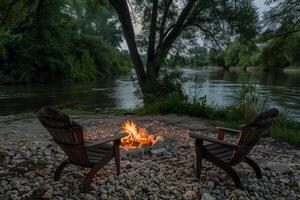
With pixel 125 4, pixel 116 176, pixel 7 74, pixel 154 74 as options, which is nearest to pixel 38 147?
pixel 116 176

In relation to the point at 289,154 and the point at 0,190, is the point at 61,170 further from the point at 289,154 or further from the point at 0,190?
the point at 289,154

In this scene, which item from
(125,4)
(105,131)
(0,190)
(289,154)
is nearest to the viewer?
(0,190)

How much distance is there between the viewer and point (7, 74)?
81.8ft

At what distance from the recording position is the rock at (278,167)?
146 inches

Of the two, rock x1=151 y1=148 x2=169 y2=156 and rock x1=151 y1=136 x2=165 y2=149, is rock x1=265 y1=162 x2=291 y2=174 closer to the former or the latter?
rock x1=151 y1=148 x2=169 y2=156

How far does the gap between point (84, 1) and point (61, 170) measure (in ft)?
31.4

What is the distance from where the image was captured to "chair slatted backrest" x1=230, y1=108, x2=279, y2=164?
3109 mm

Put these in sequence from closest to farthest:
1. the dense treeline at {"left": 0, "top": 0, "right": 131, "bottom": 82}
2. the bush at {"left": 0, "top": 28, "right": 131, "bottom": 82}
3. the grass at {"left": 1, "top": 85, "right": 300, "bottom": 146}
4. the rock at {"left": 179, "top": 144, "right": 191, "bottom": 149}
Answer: the rock at {"left": 179, "top": 144, "right": 191, "bottom": 149}, the grass at {"left": 1, "top": 85, "right": 300, "bottom": 146}, the dense treeline at {"left": 0, "top": 0, "right": 131, "bottom": 82}, the bush at {"left": 0, "top": 28, "right": 131, "bottom": 82}

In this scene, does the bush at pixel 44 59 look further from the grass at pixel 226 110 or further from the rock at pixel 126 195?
the rock at pixel 126 195

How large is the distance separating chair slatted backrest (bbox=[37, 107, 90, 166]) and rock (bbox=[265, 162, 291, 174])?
2397 mm

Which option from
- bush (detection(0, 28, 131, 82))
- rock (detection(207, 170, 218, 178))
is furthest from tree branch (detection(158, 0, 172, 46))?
bush (detection(0, 28, 131, 82))

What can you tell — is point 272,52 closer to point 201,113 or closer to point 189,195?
point 201,113

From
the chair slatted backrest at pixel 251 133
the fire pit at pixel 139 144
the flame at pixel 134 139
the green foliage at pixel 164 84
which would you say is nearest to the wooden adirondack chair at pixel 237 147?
the chair slatted backrest at pixel 251 133

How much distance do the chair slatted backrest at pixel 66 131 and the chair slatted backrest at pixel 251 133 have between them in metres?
1.69
